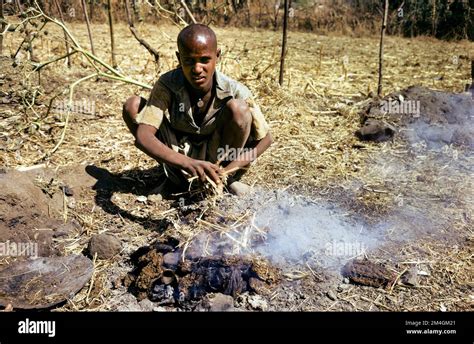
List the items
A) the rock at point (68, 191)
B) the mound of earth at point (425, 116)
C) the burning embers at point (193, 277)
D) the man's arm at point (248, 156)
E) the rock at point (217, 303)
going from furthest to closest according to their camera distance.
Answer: the mound of earth at point (425, 116)
the rock at point (68, 191)
the man's arm at point (248, 156)
the burning embers at point (193, 277)
the rock at point (217, 303)

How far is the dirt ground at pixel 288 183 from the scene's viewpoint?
116 inches

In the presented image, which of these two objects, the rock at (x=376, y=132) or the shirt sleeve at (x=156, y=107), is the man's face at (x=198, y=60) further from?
the rock at (x=376, y=132)

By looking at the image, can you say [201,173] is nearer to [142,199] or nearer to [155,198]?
[155,198]

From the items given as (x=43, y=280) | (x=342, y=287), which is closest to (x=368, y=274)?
(x=342, y=287)

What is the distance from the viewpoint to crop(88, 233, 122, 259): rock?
3238 millimetres

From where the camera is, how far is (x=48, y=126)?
500cm

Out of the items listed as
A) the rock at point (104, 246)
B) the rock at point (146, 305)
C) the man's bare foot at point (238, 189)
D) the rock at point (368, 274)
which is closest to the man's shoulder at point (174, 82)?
the man's bare foot at point (238, 189)

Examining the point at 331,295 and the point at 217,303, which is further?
the point at 331,295

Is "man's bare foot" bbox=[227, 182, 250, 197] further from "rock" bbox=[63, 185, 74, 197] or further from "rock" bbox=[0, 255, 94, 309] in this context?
"rock" bbox=[63, 185, 74, 197]

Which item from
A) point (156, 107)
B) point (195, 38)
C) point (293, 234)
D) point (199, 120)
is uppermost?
point (195, 38)

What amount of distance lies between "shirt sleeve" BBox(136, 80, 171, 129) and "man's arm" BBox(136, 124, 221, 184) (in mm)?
42

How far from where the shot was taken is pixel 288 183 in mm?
4062

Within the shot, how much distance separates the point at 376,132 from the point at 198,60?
2.42m
